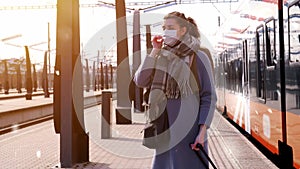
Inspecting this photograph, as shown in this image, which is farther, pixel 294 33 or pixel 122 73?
pixel 122 73

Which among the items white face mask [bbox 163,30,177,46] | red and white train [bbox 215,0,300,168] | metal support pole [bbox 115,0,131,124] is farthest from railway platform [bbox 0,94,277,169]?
white face mask [bbox 163,30,177,46]

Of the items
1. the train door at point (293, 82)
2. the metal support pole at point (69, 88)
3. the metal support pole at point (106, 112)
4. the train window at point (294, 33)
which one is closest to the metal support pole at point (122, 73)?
the metal support pole at point (106, 112)

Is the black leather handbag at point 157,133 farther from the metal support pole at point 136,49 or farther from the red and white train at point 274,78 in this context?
the metal support pole at point 136,49

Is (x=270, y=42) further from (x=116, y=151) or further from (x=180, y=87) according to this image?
(x=180, y=87)

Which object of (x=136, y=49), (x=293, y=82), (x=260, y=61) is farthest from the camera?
(x=136, y=49)

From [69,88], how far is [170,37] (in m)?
4.84

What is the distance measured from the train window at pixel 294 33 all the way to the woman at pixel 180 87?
9.30ft

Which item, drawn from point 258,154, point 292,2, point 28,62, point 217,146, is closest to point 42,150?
point 217,146

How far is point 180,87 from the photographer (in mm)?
3639

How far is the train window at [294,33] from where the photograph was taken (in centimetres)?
618

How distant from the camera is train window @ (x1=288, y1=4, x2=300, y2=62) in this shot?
6184 millimetres

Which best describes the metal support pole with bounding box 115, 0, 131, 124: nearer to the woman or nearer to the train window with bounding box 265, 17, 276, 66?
the train window with bounding box 265, 17, 276, 66

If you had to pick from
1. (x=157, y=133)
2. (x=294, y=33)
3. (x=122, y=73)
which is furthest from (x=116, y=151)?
(x=122, y=73)

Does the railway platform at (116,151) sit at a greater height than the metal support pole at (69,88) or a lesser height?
lesser
